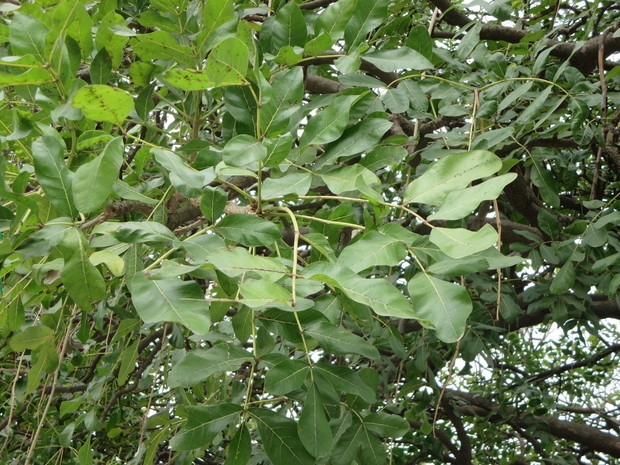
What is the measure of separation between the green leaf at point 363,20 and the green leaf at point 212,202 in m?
0.35

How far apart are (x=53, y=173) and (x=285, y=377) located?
0.37 meters

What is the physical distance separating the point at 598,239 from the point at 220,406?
1.04 meters

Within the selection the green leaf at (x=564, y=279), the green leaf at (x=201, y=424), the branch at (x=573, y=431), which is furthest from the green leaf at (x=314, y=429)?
the branch at (x=573, y=431)

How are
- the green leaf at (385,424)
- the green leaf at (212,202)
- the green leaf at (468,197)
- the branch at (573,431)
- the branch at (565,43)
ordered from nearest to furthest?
the green leaf at (468,197) → the green leaf at (212,202) → the green leaf at (385,424) → the branch at (565,43) → the branch at (573,431)

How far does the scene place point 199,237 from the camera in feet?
2.59

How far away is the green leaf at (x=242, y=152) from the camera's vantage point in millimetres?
779

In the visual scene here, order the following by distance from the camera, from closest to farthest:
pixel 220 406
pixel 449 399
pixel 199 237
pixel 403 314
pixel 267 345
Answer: pixel 403 314 < pixel 199 237 < pixel 220 406 < pixel 267 345 < pixel 449 399

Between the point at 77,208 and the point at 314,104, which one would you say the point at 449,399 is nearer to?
the point at 314,104

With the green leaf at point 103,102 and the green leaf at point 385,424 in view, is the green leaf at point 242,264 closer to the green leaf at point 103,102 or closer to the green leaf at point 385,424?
the green leaf at point 103,102

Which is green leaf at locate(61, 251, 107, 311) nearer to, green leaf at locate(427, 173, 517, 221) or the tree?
the tree

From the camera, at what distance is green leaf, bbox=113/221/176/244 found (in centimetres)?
77

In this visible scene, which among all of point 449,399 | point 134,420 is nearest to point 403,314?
point 449,399

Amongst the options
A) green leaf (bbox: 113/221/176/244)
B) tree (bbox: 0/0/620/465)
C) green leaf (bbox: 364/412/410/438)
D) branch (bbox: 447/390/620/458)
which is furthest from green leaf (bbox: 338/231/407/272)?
branch (bbox: 447/390/620/458)

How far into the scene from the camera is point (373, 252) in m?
0.74
